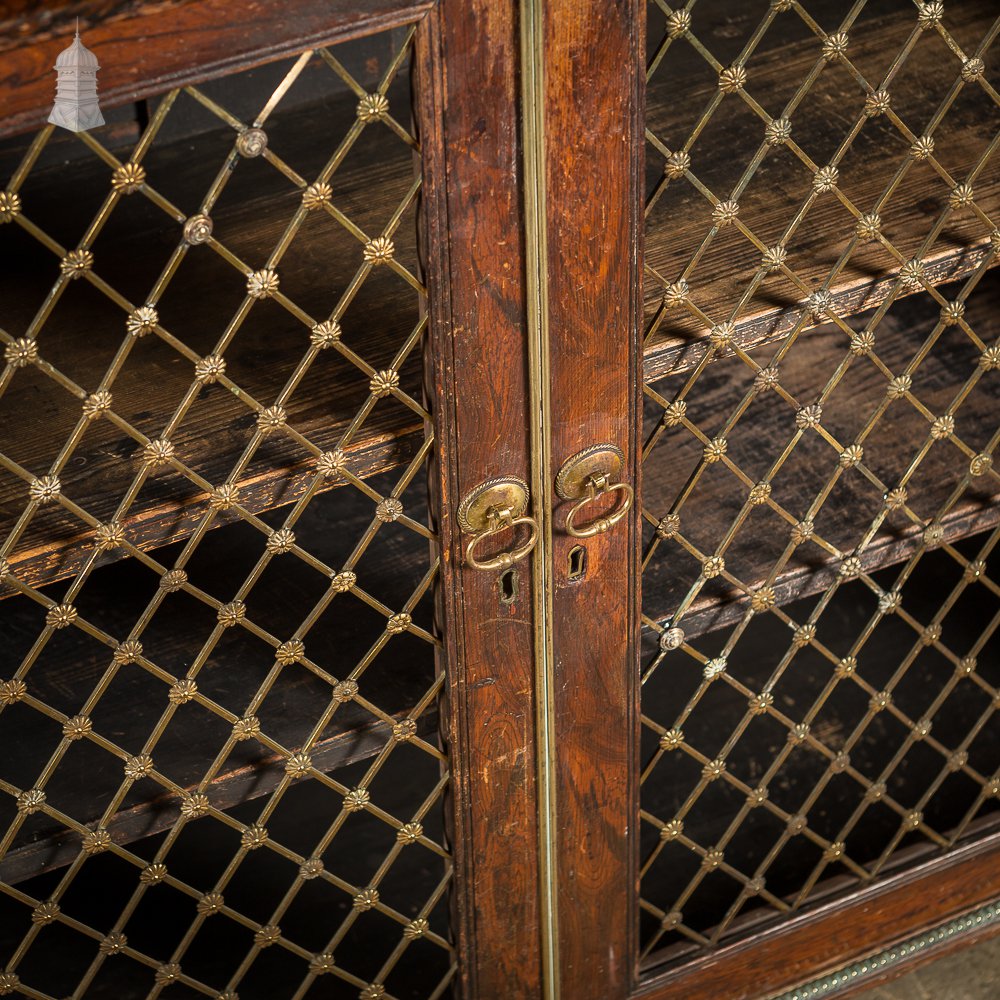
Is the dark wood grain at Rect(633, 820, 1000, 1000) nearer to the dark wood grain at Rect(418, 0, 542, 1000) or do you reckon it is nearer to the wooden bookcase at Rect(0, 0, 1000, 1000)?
the wooden bookcase at Rect(0, 0, 1000, 1000)

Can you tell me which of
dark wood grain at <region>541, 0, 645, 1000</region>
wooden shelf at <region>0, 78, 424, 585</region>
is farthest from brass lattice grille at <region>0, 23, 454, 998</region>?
dark wood grain at <region>541, 0, 645, 1000</region>

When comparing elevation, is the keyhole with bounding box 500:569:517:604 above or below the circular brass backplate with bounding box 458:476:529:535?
below

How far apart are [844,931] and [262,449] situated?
4.11 feet

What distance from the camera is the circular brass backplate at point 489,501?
1.63 m

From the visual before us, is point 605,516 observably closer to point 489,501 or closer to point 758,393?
point 489,501

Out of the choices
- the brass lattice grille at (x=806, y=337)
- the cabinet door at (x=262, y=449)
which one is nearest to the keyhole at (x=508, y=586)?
the cabinet door at (x=262, y=449)

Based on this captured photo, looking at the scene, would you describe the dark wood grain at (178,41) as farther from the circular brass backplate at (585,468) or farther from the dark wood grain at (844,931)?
the dark wood grain at (844,931)

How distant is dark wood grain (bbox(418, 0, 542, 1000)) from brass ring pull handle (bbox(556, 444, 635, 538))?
52 millimetres

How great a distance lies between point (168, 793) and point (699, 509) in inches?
29.2

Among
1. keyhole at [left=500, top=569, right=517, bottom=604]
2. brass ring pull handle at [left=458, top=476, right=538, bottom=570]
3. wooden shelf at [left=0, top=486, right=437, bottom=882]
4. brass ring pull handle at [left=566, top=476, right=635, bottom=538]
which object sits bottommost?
wooden shelf at [left=0, top=486, right=437, bottom=882]

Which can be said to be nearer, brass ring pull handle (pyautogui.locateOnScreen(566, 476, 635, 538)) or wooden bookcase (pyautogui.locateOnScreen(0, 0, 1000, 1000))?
wooden bookcase (pyautogui.locateOnScreen(0, 0, 1000, 1000))

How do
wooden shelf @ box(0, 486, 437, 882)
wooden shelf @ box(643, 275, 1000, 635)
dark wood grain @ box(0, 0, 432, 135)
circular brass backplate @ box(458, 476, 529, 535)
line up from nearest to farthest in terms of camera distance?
dark wood grain @ box(0, 0, 432, 135) → circular brass backplate @ box(458, 476, 529, 535) → wooden shelf @ box(0, 486, 437, 882) → wooden shelf @ box(643, 275, 1000, 635)

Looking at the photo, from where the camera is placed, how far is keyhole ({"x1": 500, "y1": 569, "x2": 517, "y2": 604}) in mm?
1708

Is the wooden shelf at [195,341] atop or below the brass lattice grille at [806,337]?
below
